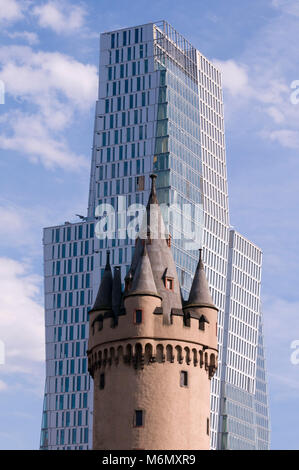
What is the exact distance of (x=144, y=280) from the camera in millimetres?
58625

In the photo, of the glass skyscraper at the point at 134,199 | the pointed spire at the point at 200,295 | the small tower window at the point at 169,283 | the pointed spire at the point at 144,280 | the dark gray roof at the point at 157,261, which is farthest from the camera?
the glass skyscraper at the point at 134,199

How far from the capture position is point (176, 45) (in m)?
189

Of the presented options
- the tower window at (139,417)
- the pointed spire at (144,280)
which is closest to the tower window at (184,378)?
the tower window at (139,417)

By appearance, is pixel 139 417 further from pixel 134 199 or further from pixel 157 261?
pixel 134 199

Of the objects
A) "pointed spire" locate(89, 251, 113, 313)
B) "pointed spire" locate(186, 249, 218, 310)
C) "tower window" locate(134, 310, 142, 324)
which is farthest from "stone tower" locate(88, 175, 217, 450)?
"pointed spire" locate(186, 249, 218, 310)

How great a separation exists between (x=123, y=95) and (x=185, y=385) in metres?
131

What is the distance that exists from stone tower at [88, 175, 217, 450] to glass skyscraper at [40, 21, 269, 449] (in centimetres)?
11349

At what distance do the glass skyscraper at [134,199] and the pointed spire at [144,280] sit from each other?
114436 millimetres

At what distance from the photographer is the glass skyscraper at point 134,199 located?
179m

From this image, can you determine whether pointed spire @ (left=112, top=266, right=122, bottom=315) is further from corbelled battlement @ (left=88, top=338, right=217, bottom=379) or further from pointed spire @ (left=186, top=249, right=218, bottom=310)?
pointed spire @ (left=186, top=249, right=218, bottom=310)

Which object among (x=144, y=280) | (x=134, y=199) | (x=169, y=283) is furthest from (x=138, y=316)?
(x=134, y=199)

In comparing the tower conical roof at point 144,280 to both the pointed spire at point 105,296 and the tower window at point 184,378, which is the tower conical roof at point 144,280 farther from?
the tower window at point 184,378

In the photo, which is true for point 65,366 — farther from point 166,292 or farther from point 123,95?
point 166,292
